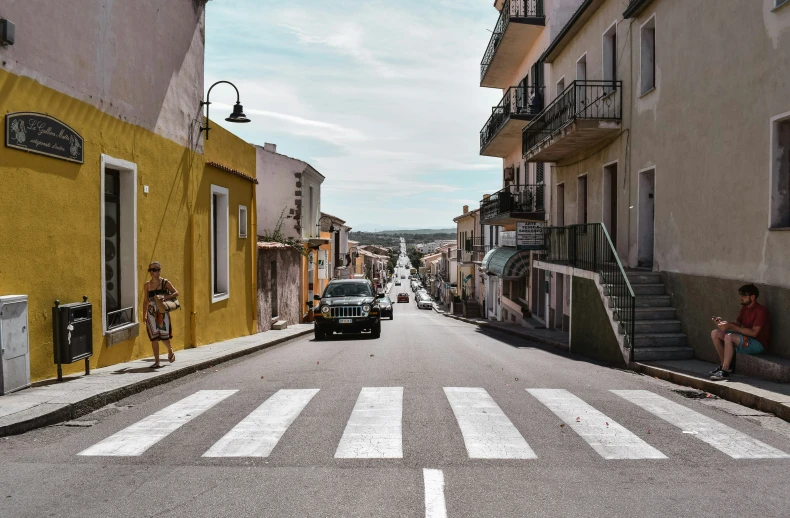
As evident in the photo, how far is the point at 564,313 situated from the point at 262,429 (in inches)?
646

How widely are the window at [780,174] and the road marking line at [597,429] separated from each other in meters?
3.99

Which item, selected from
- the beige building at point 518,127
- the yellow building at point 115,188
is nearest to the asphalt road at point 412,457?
the yellow building at point 115,188

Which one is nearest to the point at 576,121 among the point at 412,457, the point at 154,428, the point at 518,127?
the point at 518,127

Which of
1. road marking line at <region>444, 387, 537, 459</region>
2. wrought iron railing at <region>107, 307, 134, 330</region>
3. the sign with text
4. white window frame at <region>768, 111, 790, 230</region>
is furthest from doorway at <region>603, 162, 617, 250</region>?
wrought iron railing at <region>107, 307, 134, 330</region>

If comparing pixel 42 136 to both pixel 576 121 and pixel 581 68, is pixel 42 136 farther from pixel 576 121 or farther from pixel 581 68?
pixel 581 68

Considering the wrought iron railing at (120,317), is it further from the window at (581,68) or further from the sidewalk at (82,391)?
the window at (581,68)

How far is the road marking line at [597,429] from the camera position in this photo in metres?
5.37

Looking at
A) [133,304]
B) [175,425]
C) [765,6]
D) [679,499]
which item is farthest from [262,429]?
[765,6]

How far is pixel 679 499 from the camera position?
4336mm

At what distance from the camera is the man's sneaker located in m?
8.48

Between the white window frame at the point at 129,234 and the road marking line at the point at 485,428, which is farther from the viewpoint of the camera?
the white window frame at the point at 129,234

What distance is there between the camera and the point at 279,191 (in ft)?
111

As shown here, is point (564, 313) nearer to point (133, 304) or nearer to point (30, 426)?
point (133, 304)

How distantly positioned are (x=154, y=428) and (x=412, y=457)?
264 cm
